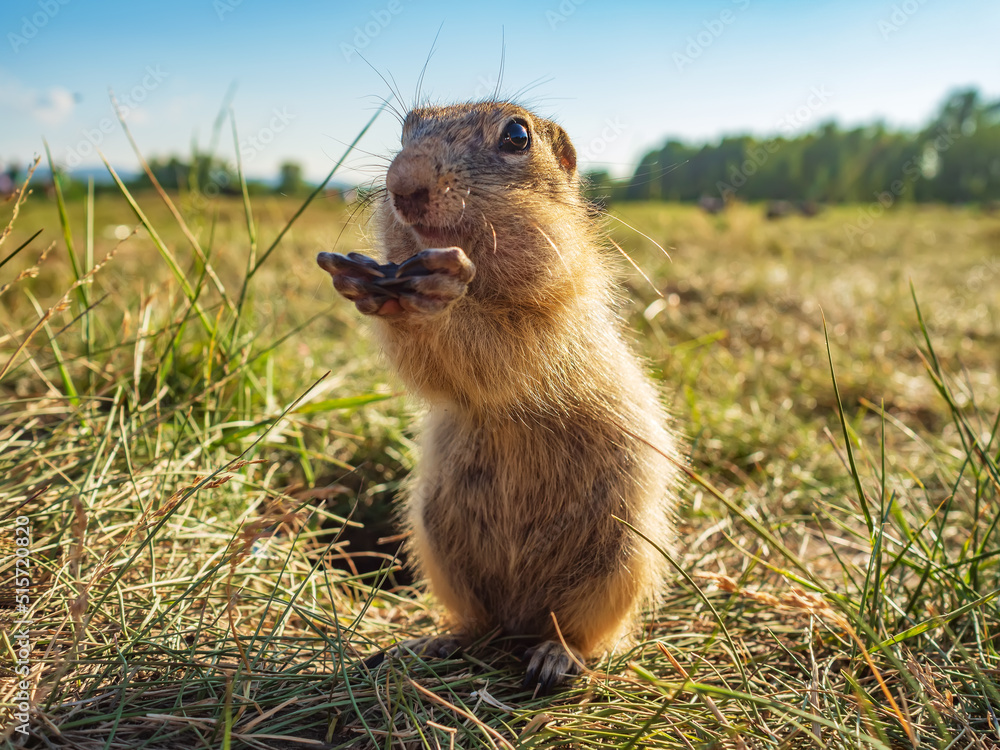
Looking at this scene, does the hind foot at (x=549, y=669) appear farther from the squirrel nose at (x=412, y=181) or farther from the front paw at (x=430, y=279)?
the squirrel nose at (x=412, y=181)

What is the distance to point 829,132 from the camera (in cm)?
2217

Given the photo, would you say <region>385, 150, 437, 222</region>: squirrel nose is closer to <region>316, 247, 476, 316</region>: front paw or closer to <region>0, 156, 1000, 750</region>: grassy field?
<region>316, 247, 476, 316</region>: front paw

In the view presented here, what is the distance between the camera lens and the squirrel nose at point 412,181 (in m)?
2.12

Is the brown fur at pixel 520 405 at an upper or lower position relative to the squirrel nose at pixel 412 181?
lower

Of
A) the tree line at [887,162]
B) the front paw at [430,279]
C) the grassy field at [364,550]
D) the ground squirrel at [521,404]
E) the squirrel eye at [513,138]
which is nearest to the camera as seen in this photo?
the grassy field at [364,550]

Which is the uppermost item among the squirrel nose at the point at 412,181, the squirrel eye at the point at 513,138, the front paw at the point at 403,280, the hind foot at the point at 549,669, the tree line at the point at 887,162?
the tree line at the point at 887,162

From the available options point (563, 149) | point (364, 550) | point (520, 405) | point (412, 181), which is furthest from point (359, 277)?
point (364, 550)

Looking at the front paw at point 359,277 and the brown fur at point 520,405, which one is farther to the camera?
the brown fur at point 520,405

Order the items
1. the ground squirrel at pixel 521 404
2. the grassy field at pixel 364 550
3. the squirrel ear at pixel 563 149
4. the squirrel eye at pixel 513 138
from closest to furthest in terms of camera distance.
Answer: the grassy field at pixel 364 550 → the ground squirrel at pixel 521 404 → the squirrel eye at pixel 513 138 → the squirrel ear at pixel 563 149

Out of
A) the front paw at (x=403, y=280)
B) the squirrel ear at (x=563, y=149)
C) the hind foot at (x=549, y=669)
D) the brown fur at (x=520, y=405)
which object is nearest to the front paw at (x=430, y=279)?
the front paw at (x=403, y=280)

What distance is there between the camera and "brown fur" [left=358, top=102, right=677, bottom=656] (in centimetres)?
225

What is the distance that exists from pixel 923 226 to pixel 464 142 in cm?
1806

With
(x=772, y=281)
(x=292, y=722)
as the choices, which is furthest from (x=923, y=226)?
(x=292, y=722)

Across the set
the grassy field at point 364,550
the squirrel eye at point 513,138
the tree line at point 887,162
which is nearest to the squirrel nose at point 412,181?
the squirrel eye at point 513,138
